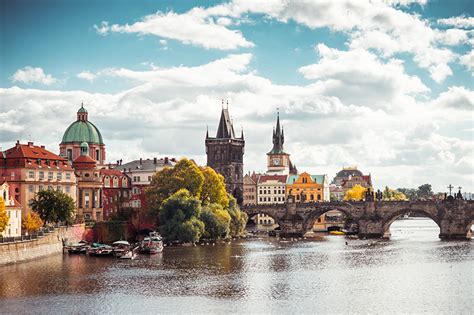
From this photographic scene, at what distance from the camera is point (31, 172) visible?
118438 mm

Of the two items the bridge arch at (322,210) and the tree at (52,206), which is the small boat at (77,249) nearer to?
the tree at (52,206)

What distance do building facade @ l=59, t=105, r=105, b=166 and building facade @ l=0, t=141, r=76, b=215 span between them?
39395 millimetres

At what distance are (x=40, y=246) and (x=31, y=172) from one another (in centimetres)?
2188

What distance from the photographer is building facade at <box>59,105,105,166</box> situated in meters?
167

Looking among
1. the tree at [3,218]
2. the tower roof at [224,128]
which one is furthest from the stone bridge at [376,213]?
the tree at [3,218]

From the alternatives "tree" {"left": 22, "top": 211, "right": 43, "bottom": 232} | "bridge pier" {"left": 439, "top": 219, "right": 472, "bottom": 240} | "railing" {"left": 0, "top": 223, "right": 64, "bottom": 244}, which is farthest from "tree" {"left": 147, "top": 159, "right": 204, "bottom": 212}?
"bridge pier" {"left": 439, "top": 219, "right": 472, "bottom": 240}

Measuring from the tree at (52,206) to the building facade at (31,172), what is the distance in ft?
13.2

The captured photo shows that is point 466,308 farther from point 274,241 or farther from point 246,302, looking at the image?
point 274,241

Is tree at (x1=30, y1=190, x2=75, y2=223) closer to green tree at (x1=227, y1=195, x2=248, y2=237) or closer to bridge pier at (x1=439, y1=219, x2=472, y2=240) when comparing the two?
green tree at (x1=227, y1=195, x2=248, y2=237)

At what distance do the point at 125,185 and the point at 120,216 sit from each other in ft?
74.9

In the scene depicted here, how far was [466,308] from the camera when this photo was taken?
64.7 meters

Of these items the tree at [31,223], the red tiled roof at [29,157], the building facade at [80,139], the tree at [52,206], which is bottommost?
the tree at [31,223]

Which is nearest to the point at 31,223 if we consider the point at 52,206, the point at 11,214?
the point at 11,214

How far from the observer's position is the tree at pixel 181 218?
411 ft
